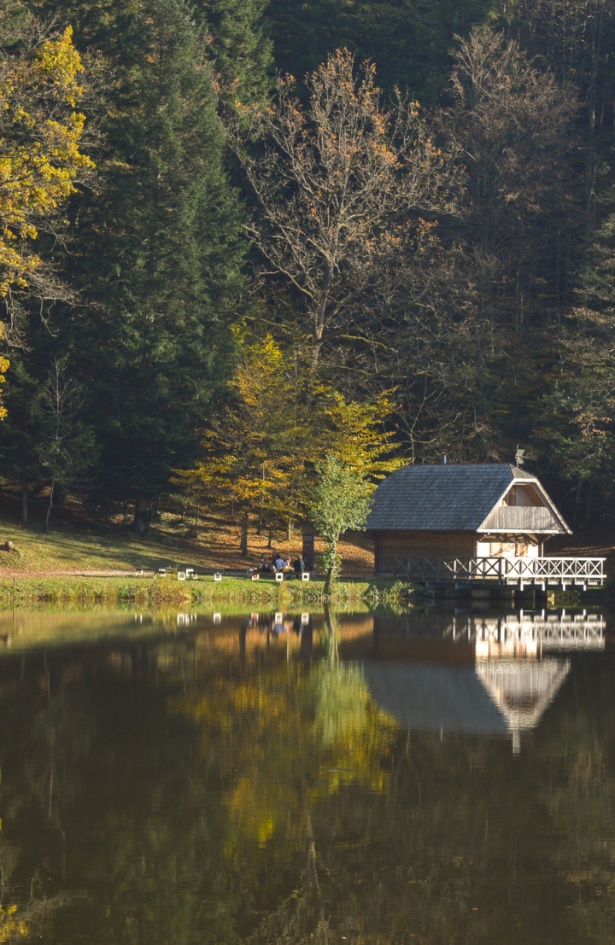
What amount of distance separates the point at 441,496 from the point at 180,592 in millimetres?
12578

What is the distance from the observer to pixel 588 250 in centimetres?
5562

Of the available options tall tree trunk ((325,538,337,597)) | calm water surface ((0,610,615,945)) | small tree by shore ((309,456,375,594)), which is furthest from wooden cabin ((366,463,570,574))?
calm water surface ((0,610,615,945))

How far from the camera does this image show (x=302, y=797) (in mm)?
15367

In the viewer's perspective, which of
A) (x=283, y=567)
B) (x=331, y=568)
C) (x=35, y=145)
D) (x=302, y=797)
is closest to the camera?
(x=302, y=797)

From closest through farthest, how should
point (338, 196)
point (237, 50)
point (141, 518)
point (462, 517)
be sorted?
point (462, 517)
point (141, 518)
point (338, 196)
point (237, 50)

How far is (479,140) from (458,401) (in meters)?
12.3

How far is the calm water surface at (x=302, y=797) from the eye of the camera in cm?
1162

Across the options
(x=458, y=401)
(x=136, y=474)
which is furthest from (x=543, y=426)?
(x=136, y=474)

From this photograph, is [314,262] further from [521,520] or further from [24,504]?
[24,504]

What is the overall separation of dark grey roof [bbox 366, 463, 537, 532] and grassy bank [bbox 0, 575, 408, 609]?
431 cm

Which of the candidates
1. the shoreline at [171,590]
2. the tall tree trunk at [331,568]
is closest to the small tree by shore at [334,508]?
the tall tree trunk at [331,568]

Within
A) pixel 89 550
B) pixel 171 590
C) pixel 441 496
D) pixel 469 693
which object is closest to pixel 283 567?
pixel 171 590

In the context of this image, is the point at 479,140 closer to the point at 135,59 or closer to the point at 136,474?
the point at 135,59

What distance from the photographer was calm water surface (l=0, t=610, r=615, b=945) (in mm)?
11625
